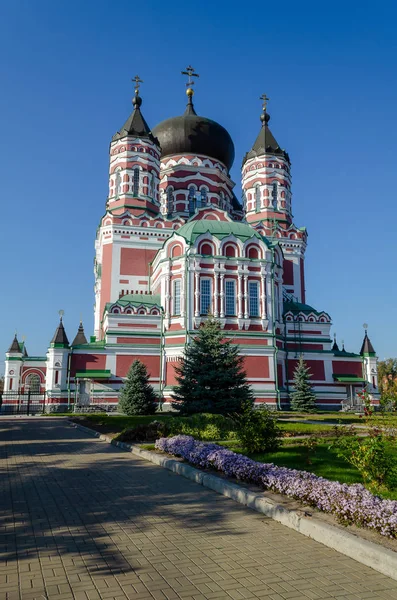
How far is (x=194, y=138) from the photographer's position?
42.4 metres

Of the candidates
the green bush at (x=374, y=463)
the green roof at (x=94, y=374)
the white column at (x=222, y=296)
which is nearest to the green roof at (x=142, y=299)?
the white column at (x=222, y=296)

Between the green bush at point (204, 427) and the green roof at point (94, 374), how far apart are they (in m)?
16.6

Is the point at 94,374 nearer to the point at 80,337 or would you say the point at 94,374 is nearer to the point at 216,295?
the point at 216,295

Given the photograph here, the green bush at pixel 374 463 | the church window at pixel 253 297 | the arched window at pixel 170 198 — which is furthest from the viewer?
the arched window at pixel 170 198

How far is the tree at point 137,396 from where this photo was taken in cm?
2391

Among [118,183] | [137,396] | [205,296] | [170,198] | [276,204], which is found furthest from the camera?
[170,198]

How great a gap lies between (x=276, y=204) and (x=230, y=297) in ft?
44.8

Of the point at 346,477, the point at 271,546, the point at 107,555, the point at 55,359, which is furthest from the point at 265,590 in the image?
the point at 55,359

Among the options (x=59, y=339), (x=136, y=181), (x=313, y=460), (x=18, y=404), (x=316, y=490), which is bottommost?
(x=313, y=460)

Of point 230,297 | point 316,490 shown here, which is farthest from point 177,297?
point 316,490

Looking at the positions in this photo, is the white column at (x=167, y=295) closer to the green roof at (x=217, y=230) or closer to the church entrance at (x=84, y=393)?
the green roof at (x=217, y=230)

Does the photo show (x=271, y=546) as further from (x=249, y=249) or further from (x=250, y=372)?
(x=249, y=249)

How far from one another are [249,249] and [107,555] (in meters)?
28.1

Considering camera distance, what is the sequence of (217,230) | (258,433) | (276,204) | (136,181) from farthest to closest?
1. (276,204)
2. (136,181)
3. (217,230)
4. (258,433)
